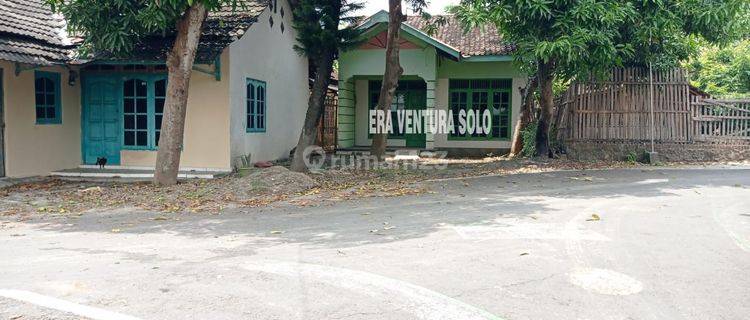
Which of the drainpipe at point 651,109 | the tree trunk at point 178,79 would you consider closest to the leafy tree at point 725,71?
the drainpipe at point 651,109

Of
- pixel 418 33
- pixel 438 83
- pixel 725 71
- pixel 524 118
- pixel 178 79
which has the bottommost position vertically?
pixel 524 118

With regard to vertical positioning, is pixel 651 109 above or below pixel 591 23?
below

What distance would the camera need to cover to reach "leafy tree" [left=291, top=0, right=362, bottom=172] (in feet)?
42.0

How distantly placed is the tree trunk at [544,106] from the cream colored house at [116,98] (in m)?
7.11

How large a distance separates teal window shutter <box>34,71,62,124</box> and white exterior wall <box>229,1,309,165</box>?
3.99m

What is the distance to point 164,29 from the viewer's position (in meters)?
11.0

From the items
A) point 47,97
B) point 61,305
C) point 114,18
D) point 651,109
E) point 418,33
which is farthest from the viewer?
point 418,33

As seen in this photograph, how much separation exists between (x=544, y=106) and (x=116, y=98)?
10521mm

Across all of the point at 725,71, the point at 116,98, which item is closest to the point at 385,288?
the point at 116,98

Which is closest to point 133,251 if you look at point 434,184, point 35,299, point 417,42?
point 35,299

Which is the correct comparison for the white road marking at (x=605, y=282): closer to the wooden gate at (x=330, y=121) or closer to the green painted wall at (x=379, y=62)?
the green painted wall at (x=379, y=62)

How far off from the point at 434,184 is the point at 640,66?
7.37m

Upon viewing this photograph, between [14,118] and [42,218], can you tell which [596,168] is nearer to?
[42,218]

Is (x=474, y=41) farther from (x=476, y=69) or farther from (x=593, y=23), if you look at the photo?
(x=593, y=23)
